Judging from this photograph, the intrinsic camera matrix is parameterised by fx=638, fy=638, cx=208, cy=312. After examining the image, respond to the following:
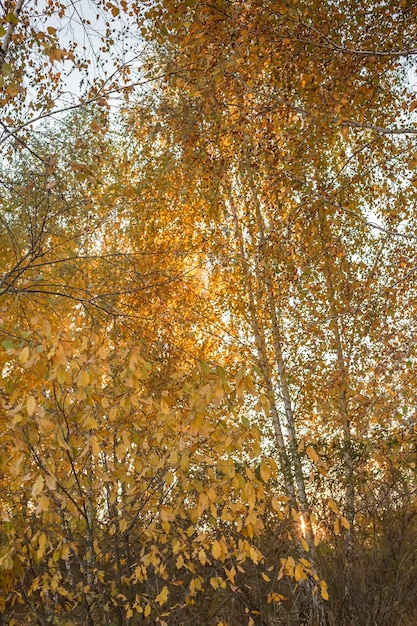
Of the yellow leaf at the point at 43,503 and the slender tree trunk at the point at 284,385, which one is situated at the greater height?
the slender tree trunk at the point at 284,385

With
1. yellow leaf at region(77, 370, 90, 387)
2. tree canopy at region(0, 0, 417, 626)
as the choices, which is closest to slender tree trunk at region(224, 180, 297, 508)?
tree canopy at region(0, 0, 417, 626)

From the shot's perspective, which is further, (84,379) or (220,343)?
(220,343)

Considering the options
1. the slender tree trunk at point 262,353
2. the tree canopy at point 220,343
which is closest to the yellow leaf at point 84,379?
the tree canopy at point 220,343

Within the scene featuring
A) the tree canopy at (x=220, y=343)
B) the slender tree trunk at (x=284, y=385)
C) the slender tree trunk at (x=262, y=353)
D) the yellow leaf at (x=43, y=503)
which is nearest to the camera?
the yellow leaf at (x=43, y=503)

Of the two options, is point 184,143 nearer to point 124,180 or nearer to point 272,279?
point 272,279

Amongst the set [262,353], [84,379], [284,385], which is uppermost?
[262,353]

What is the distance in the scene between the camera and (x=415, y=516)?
6387mm

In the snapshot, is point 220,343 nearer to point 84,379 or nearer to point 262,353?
point 262,353

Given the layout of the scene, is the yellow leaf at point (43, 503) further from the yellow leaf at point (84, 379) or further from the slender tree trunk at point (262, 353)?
the slender tree trunk at point (262, 353)

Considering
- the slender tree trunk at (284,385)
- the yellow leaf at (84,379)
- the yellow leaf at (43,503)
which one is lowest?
the yellow leaf at (43,503)

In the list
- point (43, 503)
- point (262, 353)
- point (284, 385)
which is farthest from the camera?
point (262, 353)

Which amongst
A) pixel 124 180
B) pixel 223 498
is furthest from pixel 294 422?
pixel 223 498

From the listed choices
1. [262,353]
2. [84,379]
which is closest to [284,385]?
[262,353]

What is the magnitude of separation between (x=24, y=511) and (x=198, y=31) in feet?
13.9
